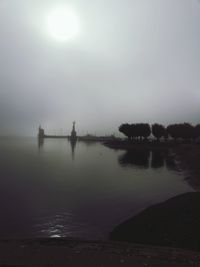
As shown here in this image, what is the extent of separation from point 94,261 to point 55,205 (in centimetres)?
1512

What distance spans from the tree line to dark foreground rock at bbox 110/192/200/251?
416 feet

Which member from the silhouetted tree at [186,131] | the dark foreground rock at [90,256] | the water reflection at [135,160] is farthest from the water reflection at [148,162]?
the silhouetted tree at [186,131]

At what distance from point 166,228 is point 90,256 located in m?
6.85

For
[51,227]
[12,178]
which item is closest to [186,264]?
[51,227]

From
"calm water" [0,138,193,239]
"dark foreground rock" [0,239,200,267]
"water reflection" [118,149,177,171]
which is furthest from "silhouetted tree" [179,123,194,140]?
"dark foreground rock" [0,239,200,267]

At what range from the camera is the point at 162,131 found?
5891 inches

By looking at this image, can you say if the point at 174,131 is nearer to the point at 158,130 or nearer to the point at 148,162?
the point at 158,130

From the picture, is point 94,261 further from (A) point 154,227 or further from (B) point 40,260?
(A) point 154,227

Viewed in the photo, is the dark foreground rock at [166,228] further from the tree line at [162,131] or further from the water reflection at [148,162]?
the tree line at [162,131]

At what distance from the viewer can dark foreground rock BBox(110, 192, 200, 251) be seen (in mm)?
13984

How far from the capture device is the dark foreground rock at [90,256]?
9.69 m

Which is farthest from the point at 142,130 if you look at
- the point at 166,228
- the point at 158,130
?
the point at 166,228

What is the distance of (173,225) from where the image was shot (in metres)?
16.2

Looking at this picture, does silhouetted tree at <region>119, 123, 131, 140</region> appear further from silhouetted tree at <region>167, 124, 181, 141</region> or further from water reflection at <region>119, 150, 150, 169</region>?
water reflection at <region>119, 150, 150, 169</region>
